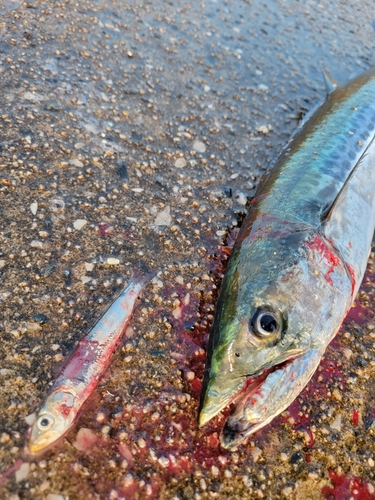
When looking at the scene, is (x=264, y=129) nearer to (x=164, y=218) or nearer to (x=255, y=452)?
(x=164, y=218)

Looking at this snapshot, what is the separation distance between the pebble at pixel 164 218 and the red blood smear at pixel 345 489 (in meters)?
2.02

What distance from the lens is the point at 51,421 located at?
Result: 7.05 ft

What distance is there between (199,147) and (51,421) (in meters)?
2.73

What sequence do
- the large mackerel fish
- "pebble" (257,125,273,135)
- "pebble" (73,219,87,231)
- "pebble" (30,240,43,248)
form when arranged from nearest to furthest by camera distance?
1. the large mackerel fish
2. "pebble" (30,240,43,248)
3. "pebble" (73,219,87,231)
4. "pebble" (257,125,273,135)

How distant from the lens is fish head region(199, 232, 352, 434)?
226 centimetres

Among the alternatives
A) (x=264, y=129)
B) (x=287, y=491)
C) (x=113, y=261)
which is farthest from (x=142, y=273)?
(x=264, y=129)

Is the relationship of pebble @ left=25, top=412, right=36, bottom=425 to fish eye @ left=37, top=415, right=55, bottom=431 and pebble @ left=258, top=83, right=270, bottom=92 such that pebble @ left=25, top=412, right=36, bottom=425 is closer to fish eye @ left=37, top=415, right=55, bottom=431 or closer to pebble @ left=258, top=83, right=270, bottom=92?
fish eye @ left=37, top=415, right=55, bottom=431

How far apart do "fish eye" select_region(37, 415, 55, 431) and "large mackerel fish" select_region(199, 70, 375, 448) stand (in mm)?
792

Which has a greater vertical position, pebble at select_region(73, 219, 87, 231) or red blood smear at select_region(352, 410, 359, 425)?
red blood smear at select_region(352, 410, 359, 425)

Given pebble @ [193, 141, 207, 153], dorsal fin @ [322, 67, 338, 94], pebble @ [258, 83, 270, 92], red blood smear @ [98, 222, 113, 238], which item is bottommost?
red blood smear @ [98, 222, 113, 238]

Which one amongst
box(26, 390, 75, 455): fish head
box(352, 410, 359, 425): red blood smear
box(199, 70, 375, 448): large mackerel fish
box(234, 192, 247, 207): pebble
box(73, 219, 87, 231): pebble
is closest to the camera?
box(26, 390, 75, 455): fish head

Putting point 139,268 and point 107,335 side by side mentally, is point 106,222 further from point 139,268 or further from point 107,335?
point 107,335

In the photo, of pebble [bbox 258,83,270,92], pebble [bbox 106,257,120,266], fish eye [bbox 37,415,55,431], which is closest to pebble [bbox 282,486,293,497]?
fish eye [bbox 37,415,55,431]

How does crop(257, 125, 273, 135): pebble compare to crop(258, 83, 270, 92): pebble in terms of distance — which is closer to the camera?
crop(257, 125, 273, 135): pebble
